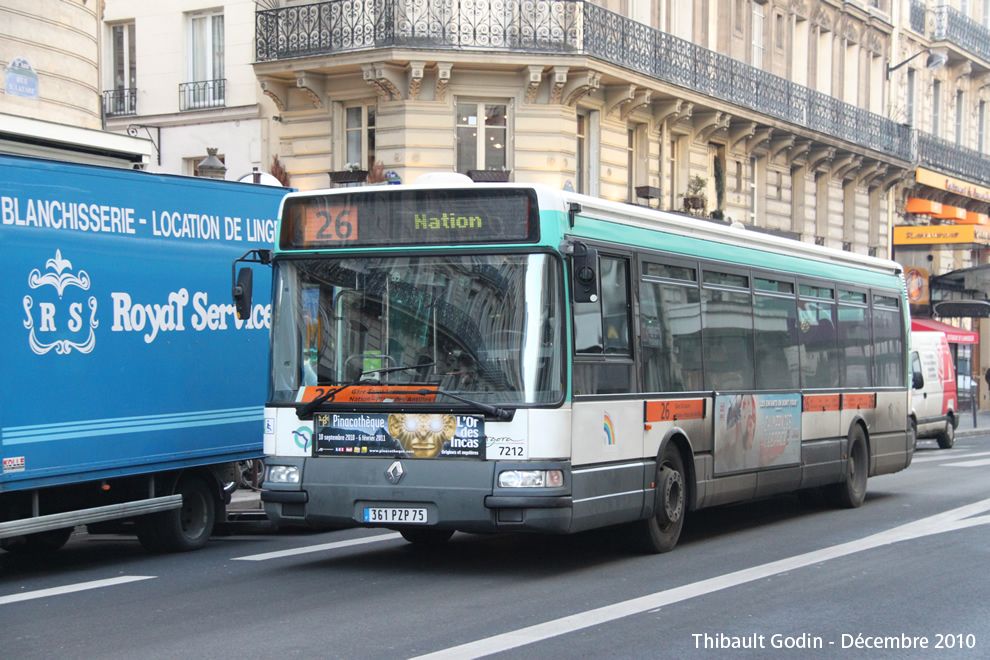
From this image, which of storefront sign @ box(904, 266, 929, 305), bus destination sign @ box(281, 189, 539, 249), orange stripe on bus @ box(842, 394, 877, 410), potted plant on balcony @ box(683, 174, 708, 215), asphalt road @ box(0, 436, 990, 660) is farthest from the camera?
storefront sign @ box(904, 266, 929, 305)

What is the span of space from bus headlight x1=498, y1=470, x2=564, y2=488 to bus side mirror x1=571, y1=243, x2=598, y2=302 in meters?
1.24

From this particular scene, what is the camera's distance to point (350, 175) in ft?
79.0

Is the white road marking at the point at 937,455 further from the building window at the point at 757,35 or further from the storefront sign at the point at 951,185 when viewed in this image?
the storefront sign at the point at 951,185

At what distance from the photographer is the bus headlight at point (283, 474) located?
9.49 m

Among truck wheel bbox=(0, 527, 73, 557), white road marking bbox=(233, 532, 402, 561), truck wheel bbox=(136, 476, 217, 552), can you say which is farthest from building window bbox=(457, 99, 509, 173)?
truck wheel bbox=(0, 527, 73, 557)

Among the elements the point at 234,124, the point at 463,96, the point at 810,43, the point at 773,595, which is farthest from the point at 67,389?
the point at 810,43

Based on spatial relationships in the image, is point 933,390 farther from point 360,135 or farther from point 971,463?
point 360,135

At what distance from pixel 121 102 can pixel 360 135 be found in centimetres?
604

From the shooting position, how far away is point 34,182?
9.29 meters

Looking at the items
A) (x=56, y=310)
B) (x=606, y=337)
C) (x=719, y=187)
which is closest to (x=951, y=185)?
(x=719, y=187)

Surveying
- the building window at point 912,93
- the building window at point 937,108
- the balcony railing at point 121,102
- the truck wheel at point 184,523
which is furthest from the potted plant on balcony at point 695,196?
the building window at point 937,108

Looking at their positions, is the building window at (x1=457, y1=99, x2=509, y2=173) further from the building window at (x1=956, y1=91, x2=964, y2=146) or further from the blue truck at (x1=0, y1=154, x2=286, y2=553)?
the building window at (x1=956, y1=91, x2=964, y2=146)

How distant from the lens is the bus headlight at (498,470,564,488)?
888cm

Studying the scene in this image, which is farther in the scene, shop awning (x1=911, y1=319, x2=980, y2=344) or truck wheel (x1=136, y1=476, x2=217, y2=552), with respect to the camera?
shop awning (x1=911, y1=319, x2=980, y2=344)
